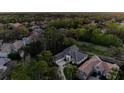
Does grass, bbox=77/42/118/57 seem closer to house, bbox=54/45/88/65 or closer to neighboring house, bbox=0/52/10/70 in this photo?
house, bbox=54/45/88/65

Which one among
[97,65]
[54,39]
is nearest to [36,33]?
A: [54,39]

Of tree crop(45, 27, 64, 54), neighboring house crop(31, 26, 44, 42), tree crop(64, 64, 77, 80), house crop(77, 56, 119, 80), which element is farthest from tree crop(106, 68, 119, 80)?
neighboring house crop(31, 26, 44, 42)

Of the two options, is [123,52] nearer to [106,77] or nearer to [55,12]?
[106,77]

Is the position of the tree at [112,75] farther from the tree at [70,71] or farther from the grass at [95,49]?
the tree at [70,71]

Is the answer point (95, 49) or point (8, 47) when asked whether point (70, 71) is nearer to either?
point (95, 49)
